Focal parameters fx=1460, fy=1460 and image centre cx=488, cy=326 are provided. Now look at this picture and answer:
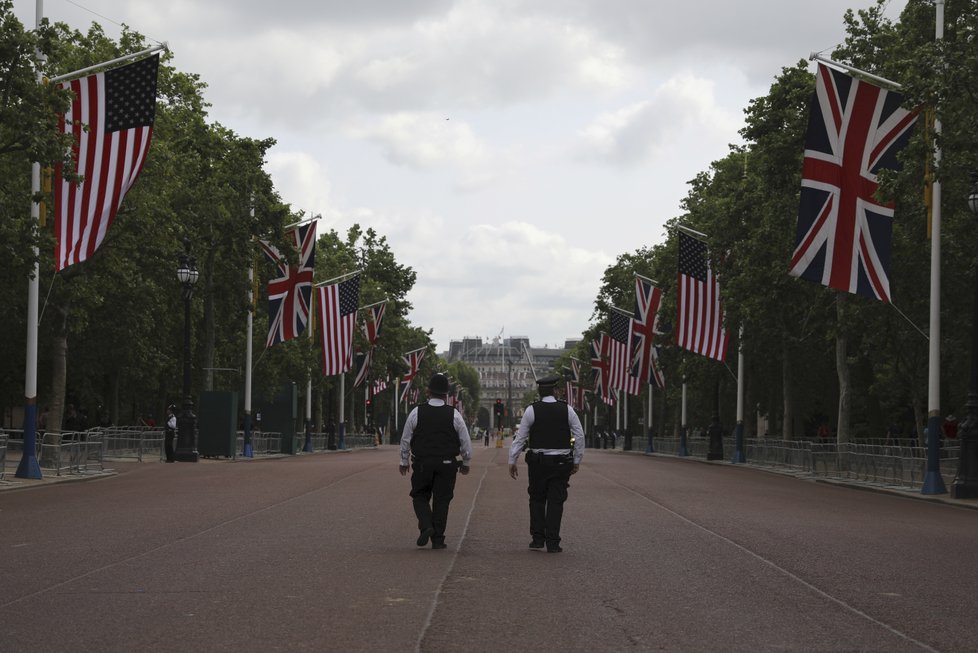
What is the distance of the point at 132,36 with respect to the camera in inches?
1876

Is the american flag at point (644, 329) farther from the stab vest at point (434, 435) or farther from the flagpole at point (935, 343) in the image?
the stab vest at point (434, 435)

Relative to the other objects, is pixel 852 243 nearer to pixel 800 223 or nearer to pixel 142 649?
pixel 800 223

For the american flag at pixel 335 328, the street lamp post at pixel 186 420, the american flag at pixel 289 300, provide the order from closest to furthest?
the street lamp post at pixel 186 420 < the american flag at pixel 289 300 < the american flag at pixel 335 328

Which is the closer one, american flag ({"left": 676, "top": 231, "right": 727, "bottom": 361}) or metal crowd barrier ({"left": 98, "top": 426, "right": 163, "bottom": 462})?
american flag ({"left": 676, "top": 231, "right": 727, "bottom": 361})

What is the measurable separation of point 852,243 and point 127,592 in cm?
1943

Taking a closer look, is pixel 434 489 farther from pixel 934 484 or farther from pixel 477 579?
pixel 934 484

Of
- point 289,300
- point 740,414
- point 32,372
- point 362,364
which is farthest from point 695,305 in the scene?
point 362,364

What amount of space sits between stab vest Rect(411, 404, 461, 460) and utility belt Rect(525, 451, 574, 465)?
0.76 m

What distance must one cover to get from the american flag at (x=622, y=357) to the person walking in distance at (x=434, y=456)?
4578 centimetres

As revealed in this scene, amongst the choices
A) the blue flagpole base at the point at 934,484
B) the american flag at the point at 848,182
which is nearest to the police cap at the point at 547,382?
the american flag at the point at 848,182

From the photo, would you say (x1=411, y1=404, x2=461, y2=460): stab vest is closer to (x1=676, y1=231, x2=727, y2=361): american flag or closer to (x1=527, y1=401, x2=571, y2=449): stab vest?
(x1=527, y1=401, x2=571, y2=449): stab vest

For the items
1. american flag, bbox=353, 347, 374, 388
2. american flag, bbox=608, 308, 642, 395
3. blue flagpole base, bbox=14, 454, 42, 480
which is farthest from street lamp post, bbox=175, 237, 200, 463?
american flag, bbox=353, 347, 374, 388

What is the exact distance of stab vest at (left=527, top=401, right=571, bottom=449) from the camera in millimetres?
15117

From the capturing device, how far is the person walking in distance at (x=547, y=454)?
49.0 ft
